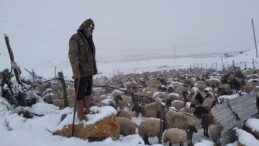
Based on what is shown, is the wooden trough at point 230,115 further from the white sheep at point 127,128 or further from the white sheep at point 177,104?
the white sheep at point 177,104

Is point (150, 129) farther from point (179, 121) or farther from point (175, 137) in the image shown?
point (179, 121)

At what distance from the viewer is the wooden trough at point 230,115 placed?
876cm

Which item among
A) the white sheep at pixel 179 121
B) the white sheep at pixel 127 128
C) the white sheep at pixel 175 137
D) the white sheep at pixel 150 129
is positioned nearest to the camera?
the white sheep at pixel 175 137

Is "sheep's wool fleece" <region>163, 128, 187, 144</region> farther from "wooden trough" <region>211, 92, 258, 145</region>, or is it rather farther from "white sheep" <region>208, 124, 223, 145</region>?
"wooden trough" <region>211, 92, 258, 145</region>

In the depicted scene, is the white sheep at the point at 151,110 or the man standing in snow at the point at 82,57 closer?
the man standing in snow at the point at 82,57

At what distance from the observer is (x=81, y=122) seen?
581 cm

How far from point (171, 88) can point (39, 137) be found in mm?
13945

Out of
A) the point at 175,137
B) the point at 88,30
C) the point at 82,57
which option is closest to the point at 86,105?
the point at 82,57

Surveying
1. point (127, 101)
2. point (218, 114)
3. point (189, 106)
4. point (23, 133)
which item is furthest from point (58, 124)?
point (127, 101)

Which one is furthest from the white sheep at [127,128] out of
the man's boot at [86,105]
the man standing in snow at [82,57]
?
the man standing in snow at [82,57]

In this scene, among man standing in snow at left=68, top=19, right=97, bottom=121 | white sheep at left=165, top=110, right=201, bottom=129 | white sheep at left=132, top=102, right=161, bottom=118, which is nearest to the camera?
man standing in snow at left=68, top=19, right=97, bottom=121

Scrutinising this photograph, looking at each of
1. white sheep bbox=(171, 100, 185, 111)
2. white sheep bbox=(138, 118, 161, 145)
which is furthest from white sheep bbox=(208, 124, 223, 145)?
white sheep bbox=(171, 100, 185, 111)

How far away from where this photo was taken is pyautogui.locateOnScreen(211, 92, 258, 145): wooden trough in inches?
345

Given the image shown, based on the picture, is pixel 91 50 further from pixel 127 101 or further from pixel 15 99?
pixel 127 101
